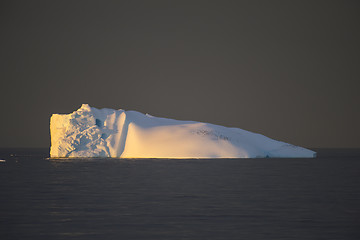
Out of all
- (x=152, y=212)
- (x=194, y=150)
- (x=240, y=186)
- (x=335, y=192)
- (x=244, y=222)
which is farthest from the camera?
(x=194, y=150)

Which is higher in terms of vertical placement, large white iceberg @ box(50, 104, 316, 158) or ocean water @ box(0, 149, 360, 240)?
ocean water @ box(0, 149, 360, 240)

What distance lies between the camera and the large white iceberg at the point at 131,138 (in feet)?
200

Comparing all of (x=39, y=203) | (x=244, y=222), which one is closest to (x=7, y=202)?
(x=39, y=203)

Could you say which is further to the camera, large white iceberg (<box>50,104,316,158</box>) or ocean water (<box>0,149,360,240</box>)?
large white iceberg (<box>50,104,316,158</box>)

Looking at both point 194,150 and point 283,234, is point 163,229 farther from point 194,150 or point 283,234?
point 194,150

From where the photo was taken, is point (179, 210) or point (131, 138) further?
point (131, 138)

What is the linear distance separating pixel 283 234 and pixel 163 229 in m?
3.38

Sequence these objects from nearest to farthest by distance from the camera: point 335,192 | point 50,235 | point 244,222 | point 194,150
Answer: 1. point 50,235
2. point 244,222
3. point 335,192
4. point 194,150

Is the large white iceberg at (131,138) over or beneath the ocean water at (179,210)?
beneath

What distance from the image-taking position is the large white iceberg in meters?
60.8

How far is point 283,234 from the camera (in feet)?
47.7

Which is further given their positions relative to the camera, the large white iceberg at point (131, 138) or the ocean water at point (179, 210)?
the large white iceberg at point (131, 138)

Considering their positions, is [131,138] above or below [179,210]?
below

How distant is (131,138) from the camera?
62.0m
